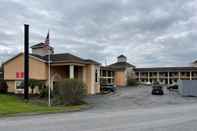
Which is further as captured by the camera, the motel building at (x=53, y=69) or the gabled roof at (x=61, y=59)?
the motel building at (x=53, y=69)

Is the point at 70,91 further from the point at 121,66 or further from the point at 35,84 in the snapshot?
the point at 121,66

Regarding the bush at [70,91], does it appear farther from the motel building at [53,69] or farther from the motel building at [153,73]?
the motel building at [153,73]

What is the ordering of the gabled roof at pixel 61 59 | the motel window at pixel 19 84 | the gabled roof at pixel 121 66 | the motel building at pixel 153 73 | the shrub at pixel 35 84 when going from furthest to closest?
the gabled roof at pixel 121 66, the motel building at pixel 153 73, the motel window at pixel 19 84, the gabled roof at pixel 61 59, the shrub at pixel 35 84

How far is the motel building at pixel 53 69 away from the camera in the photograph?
40.3m

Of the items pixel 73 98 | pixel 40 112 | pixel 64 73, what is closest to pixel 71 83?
pixel 73 98

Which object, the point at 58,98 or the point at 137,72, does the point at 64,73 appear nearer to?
the point at 58,98

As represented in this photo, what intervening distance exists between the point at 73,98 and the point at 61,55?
53.2 feet

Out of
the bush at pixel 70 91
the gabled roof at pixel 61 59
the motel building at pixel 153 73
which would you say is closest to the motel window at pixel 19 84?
the gabled roof at pixel 61 59

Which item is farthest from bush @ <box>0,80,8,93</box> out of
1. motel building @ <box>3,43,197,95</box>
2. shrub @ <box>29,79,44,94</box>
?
shrub @ <box>29,79,44,94</box>

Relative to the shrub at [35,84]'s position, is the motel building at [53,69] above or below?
above

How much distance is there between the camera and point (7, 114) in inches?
814

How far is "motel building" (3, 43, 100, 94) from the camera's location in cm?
4034

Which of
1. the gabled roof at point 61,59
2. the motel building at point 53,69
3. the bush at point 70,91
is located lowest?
the bush at point 70,91

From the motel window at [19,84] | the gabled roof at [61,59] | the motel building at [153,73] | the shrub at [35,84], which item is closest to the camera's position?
the shrub at [35,84]
